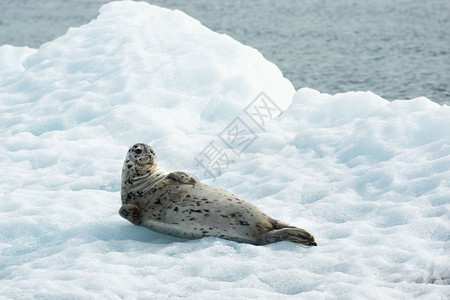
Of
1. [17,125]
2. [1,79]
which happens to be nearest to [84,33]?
[1,79]

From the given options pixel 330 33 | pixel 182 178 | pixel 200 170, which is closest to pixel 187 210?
pixel 182 178

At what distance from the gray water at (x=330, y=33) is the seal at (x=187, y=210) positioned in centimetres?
1031

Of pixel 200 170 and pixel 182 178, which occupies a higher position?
pixel 182 178

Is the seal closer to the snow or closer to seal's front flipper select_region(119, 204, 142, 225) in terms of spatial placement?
seal's front flipper select_region(119, 204, 142, 225)

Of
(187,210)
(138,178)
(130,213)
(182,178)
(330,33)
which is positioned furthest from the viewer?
(330,33)

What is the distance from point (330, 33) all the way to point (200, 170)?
17229 millimetres

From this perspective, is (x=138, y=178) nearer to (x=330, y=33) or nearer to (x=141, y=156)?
(x=141, y=156)

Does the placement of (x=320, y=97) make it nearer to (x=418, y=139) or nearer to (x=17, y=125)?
(x=418, y=139)

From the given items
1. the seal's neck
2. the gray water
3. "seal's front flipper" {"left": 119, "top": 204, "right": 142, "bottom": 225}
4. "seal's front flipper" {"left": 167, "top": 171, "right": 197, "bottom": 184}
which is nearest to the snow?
"seal's front flipper" {"left": 119, "top": 204, "right": 142, "bottom": 225}

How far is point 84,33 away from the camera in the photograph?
37.1 feet

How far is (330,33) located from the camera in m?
23.9

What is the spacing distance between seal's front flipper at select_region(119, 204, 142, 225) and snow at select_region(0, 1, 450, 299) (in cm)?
11

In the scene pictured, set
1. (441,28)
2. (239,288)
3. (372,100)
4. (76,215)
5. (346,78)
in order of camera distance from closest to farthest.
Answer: (239,288), (76,215), (372,100), (346,78), (441,28)

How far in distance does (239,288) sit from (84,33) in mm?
7399
